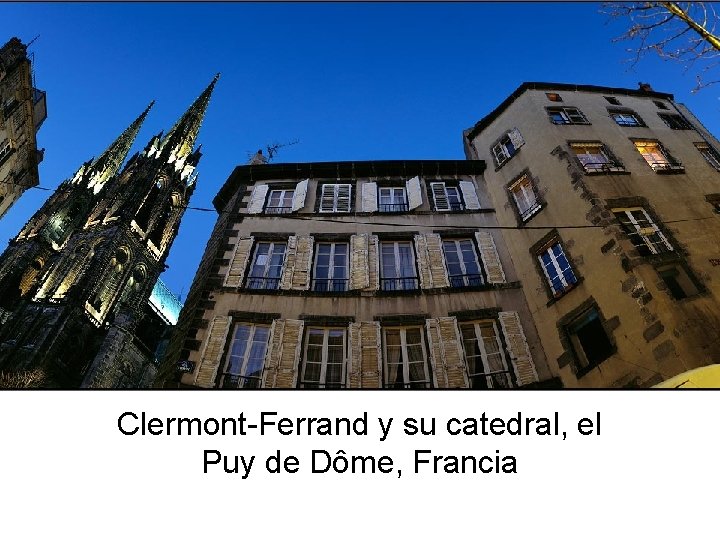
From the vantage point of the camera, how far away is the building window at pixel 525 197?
12.7m

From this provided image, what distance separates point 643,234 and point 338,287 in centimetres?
710

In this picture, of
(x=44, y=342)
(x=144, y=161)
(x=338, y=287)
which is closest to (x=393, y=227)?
(x=338, y=287)

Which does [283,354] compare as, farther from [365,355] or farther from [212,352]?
[365,355]

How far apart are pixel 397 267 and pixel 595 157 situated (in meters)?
6.24

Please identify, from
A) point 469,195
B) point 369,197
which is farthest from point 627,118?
point 369,197

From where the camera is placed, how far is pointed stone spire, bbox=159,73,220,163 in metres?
58.2

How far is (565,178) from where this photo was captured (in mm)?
12102

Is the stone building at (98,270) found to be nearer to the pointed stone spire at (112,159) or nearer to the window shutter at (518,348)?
the pointed stone spire at (112,159)

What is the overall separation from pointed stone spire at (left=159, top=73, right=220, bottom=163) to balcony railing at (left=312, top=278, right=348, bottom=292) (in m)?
51.2

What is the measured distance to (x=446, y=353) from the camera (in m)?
10.5

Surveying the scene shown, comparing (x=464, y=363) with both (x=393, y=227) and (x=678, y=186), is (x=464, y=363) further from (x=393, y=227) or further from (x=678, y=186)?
(x=678, y=186)
